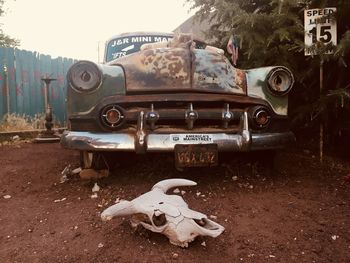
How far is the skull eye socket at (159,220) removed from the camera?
2.21 metres

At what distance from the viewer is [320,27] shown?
4133 mm

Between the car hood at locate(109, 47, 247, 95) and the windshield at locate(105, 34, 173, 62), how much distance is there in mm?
1566

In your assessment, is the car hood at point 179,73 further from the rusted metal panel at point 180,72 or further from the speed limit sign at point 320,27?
the speed limit sign at point 320,27

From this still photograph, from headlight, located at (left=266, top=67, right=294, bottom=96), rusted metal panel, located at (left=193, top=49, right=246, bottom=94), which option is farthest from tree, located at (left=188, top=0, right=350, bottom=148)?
rusted metal panel, located at (left=193, top=49, right=246, bottom=94)

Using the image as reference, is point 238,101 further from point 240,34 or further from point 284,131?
point 240,34

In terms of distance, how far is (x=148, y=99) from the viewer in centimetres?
309

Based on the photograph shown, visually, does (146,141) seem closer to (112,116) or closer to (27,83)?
(112,116)

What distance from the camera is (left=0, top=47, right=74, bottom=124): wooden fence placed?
7.80 meters

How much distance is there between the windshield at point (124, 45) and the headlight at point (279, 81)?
6.92ft

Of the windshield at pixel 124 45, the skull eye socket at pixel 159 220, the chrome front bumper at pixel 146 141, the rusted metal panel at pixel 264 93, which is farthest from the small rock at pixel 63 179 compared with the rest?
the rusted metal panel at pixel 264 93

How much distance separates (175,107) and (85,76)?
82 cm

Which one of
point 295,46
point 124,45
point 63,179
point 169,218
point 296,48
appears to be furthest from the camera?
point 124,45

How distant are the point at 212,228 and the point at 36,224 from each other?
1.29 meters

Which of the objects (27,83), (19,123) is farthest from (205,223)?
(27,83)
